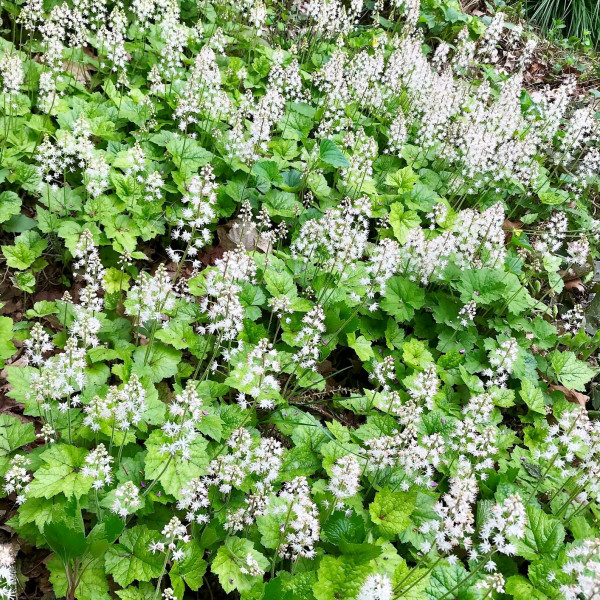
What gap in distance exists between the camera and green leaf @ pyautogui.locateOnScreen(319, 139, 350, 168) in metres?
5.01

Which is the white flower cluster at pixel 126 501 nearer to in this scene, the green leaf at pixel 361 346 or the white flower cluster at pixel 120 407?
the white flower cluster at pixel 120 407

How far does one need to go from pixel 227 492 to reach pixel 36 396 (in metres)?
1.23

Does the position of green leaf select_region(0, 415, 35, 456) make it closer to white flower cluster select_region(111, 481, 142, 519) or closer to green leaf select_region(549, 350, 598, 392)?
white flower cluster select_region(111, 481, 142, 519)

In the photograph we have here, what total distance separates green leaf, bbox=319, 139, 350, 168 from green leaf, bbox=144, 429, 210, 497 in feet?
9.86

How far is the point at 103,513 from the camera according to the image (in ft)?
9.54

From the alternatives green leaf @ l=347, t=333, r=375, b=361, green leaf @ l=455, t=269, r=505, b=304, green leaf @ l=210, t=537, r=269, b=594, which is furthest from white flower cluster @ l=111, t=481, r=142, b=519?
green leaf @ l=455, t=269, r=505, b=304

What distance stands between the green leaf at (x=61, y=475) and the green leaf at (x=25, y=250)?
1683 millimetres

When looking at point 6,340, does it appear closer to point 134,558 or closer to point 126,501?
point 126,501

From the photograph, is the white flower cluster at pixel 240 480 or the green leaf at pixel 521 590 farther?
the green leaf at pixel 521 590

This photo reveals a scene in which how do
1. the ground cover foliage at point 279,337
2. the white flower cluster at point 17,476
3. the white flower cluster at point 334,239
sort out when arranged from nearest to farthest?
the white flower cluster at point 17,476
the ground cover foliage at point 279,337
the white flower cluster at point 334,239

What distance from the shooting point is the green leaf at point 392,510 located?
10.2 feet

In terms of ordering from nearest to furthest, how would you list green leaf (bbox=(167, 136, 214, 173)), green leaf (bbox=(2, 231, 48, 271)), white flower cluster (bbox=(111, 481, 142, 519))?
white flower cluster (bbox=(111, 481, 142, 519)) < green leaf (bbox=(2, 231, 48, 271)) < green leaf (bbox=(167, 136, 214, 173))

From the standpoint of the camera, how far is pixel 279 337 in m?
4.39

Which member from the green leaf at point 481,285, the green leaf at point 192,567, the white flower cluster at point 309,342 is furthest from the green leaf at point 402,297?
the green leaf at point 192,567
